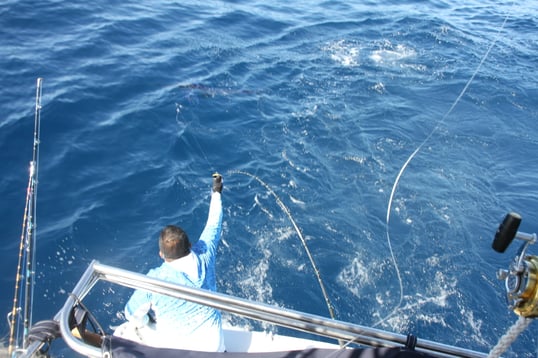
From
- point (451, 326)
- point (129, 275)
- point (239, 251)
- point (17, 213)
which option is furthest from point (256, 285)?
point (17, 213)

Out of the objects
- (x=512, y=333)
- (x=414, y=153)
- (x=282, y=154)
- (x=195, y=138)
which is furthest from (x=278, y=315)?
(x=195, y=138)

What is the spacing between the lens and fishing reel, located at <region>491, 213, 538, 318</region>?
2023mm

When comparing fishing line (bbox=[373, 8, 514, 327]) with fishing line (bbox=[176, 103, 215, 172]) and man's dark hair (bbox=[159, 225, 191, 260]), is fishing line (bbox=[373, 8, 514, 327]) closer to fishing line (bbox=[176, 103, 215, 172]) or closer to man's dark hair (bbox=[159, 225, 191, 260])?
man's dark hair (bbox=[159, 225, 191, 260])

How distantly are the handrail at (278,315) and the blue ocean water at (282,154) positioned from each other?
10.4ft

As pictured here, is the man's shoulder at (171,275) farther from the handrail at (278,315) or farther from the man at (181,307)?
the handrail at (278,315)

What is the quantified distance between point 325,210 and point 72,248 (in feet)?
13.3

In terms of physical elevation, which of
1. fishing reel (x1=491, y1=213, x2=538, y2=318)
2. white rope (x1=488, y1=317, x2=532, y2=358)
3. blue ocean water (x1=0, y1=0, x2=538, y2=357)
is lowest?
blue ocean water (x1=0, y1=0, x2=538, y2=357)

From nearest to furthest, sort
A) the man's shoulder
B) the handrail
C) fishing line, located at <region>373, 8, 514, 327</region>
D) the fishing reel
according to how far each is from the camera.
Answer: the fishing reel < the handrail < the man's shoulder < fishing line, located at <region>373, 8, 514, 327</region>

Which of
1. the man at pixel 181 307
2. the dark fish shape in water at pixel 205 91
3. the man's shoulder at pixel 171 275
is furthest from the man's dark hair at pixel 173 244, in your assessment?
the dark fish shape in water at pixel 205 91

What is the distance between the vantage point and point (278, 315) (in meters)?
2.55

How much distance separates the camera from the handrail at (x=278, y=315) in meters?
2.51

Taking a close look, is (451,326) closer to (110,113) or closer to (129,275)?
(129,275)

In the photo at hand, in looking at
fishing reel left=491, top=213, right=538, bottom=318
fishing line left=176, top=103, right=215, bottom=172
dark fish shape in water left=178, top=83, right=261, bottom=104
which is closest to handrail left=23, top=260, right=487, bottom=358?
fishing reel left=491, top=213, right=538, bottom=318

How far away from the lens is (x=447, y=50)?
13.0 metres
